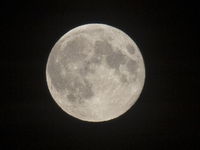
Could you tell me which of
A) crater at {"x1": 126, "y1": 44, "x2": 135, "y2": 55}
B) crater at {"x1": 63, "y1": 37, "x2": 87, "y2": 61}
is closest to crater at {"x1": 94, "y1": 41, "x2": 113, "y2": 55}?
crater at {"x1": 63, "y1": 37, "x2": 87, "y2": 61}

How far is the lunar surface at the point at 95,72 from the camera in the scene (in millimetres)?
2832

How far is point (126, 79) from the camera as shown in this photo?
297cm

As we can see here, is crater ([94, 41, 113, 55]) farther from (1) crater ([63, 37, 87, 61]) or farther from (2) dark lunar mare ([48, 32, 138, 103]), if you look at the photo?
(1) crater ([63, 37, 87, 61])

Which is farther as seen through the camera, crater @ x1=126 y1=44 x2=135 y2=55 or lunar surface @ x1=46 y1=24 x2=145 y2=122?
crater @ x1=126 y1=44 x2=135 y2=55

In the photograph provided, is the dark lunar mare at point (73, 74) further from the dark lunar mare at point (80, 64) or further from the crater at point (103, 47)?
the crater at point (103, 47)

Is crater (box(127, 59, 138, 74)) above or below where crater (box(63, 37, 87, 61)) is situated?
below

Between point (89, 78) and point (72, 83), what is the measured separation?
25 centimetres

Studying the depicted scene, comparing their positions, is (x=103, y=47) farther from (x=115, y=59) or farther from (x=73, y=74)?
(x=73, y=74)

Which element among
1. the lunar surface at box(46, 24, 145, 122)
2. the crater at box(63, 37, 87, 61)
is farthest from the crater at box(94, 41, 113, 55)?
the crater at box(63, 37, 87, 61)

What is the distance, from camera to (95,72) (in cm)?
281

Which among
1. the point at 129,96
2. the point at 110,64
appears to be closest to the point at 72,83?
the point at 110,64

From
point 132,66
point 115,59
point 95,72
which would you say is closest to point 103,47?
point 115,59

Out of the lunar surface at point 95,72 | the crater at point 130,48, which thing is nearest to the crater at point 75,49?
the lunar surface at point 95,72

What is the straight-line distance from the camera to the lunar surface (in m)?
2.83
